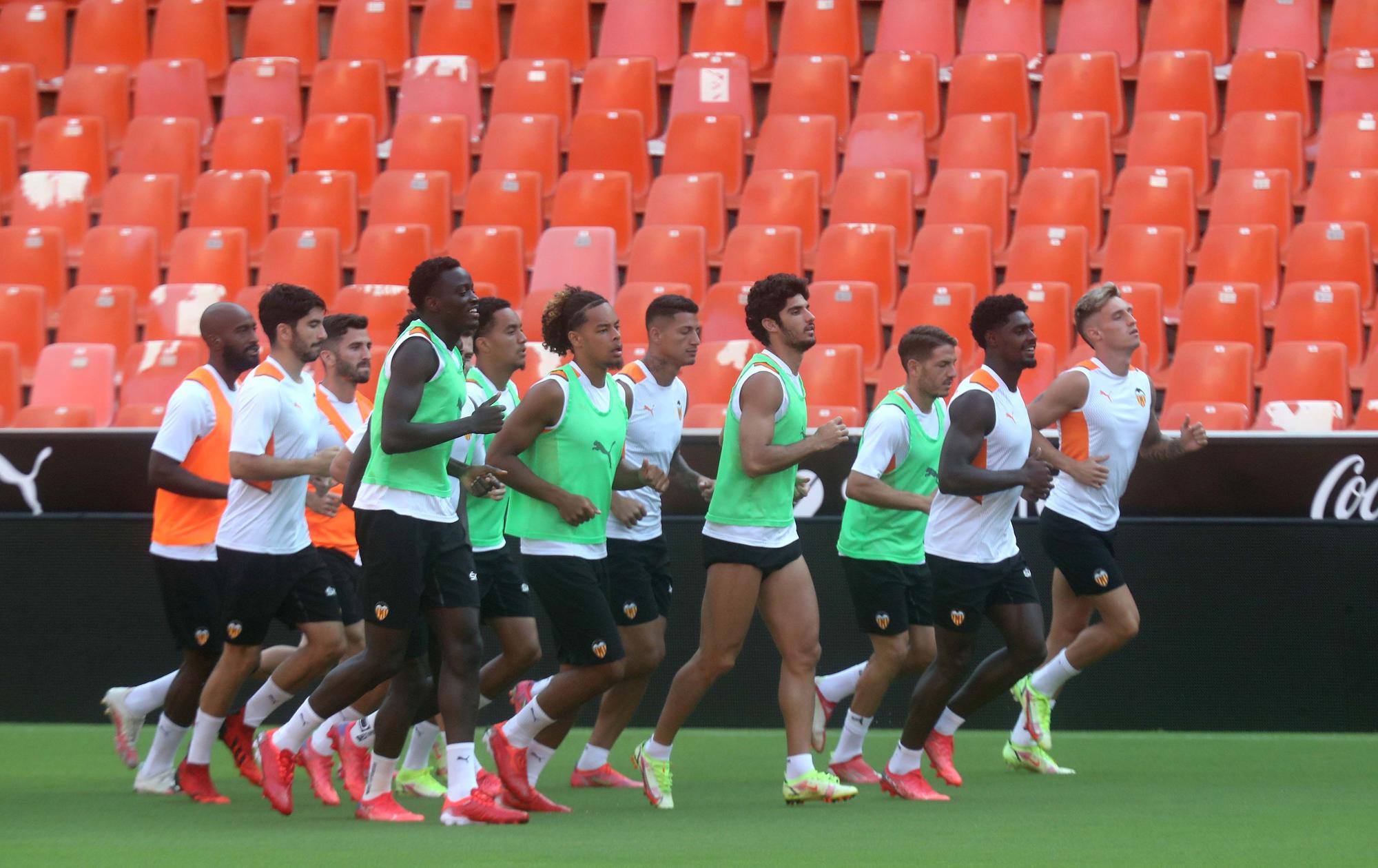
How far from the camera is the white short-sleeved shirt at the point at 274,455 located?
7078 mm

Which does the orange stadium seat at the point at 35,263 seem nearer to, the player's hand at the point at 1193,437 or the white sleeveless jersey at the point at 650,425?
the white sleeveless jersey at the point at 650,425

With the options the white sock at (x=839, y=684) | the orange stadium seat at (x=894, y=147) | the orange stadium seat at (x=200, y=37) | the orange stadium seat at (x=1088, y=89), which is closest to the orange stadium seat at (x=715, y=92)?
the orange stadium seat at (x=894, y=147)

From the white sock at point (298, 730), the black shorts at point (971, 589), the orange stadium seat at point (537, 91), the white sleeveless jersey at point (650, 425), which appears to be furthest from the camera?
the orange stadium seat at point (537, 91)

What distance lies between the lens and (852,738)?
781cm

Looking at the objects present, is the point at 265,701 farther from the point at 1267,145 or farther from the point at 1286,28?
the point at 1286,28

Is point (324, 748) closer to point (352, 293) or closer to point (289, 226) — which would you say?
point (352, 293)

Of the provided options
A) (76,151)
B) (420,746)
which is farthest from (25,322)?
(420,746)

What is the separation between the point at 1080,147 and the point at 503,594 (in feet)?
22.7

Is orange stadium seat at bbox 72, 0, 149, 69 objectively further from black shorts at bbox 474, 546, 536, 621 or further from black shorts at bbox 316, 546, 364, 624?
black shorts at bbox 474, 546, 536, 621

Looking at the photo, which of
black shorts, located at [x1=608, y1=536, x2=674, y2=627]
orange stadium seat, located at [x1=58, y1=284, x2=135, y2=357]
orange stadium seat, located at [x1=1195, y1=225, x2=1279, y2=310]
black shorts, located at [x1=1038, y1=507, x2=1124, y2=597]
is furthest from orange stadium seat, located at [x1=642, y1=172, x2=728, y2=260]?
black shorts, located at [x1=608, y1=536, x2=674, y2=627]

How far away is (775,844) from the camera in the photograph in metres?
5.78

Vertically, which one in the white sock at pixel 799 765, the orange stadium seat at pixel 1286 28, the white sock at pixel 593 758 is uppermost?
the orange stadium seat at pixel 1286 28

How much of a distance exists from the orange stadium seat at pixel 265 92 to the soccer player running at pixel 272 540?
24.3 feet

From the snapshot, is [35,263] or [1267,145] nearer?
[1267,145]
